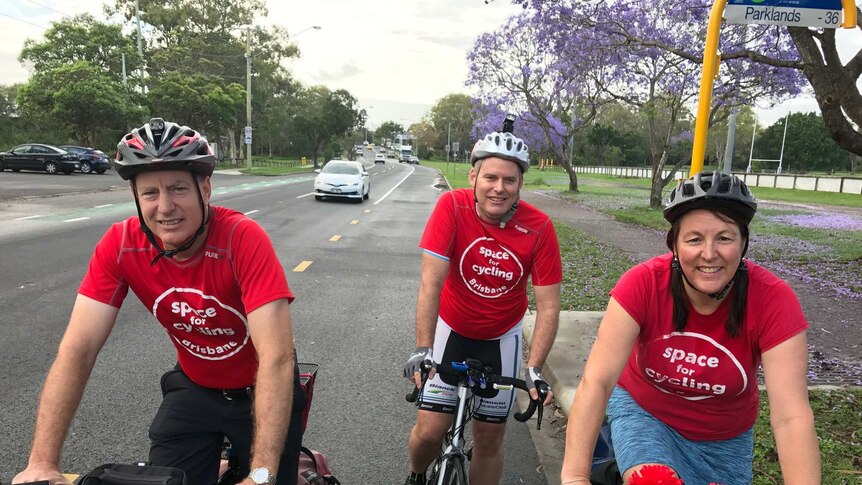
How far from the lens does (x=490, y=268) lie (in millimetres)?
2938

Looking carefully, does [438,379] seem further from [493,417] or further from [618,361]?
[618,361]

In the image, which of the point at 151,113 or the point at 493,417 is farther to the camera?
the point at 151,113

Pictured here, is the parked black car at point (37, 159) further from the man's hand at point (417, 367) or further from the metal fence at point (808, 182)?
the man's hand at point (417, 367)

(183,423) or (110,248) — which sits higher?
(110,248)

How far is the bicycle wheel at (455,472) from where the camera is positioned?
246 centimetres

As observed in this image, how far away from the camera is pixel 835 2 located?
4160 mm

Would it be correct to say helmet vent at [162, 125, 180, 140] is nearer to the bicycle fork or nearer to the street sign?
the bicycle fork

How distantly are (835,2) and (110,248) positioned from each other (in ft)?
16.8

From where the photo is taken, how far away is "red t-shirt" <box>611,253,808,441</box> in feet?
6.82

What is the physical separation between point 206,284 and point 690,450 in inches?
80.8

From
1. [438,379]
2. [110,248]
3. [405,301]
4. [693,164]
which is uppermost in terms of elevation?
[693,164]

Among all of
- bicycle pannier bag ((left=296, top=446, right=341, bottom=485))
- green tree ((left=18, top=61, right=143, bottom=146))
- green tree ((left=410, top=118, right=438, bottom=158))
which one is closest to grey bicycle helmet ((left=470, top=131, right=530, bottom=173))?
bicycle pannier bag ((left=296, top=446, right=341, bottom=485))

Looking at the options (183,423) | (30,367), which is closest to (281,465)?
(183,423)

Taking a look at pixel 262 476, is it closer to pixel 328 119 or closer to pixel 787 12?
pixel 787 12
